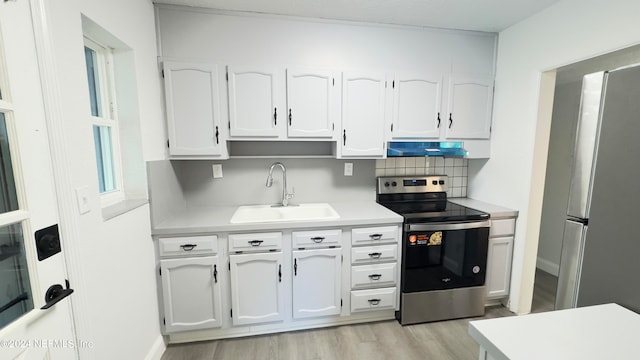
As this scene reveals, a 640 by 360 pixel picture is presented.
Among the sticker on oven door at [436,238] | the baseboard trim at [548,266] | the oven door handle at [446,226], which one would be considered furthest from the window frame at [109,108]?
the baseboard trim at [548,266]

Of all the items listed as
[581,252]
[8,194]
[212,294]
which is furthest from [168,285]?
[581,252]

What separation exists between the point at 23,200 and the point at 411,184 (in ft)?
8.25

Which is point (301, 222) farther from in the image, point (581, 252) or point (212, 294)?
point (581, 252)

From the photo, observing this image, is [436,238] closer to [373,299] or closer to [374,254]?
[374,254]

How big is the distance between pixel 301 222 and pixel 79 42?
1.48 meters

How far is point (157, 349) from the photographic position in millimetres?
1751

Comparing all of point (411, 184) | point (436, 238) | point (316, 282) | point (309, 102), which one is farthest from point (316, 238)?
Result: point (411, 184)

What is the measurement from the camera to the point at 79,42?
3.68ft

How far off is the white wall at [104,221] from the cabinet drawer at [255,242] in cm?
53

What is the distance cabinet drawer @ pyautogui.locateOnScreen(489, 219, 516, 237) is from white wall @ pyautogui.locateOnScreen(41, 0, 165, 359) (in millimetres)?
2573

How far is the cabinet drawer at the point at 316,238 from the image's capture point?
6.26 feet

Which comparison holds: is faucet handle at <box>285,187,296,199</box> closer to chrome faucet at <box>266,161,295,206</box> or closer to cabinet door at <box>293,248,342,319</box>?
chrome faucet at <box>266,161,295,206</box>

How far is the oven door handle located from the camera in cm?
201

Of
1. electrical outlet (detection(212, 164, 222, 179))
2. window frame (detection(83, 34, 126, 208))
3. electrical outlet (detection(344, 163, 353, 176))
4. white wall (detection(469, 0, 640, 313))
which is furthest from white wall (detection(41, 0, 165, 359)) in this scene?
white wall (detection(469, 0, 640, 313))
